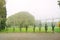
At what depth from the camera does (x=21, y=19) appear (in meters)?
7.01

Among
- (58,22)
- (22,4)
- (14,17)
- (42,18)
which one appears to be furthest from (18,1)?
(58,22)

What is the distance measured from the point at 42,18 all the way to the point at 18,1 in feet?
3.71

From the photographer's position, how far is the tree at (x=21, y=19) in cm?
681

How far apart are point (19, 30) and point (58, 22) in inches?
58.5

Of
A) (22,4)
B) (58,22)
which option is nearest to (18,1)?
(22,4)

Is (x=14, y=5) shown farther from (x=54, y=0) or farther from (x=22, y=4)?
(x=54, y=0)

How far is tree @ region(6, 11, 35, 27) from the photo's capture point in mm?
6812

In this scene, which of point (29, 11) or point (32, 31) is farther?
point (29, 11)

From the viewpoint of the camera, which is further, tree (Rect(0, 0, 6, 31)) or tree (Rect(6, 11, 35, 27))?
tree (Rect(6, 11, 35, 27))

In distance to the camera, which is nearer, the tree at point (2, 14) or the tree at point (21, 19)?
the tree at point (2, 14)

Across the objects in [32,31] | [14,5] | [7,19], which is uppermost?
[14,5]

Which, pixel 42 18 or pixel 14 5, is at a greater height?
pixel 14 5

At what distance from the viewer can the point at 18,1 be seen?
271 inches

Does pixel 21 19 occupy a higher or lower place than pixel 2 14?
lower
